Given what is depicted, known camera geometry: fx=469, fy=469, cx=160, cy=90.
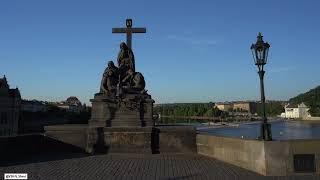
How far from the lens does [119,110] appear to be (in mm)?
19766

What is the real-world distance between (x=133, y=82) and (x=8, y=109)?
234 feet

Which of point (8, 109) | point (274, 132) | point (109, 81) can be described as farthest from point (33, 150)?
point (274, 132)

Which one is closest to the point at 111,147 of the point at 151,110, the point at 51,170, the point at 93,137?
the point at 93,137

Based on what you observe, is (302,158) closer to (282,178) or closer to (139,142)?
(282,178)

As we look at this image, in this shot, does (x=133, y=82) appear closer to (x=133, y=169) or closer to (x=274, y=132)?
(x=133, y=169)

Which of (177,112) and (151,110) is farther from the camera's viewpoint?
(177,112)

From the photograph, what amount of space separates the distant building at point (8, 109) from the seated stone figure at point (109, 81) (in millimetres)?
64622

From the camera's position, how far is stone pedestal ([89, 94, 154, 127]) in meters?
19.6

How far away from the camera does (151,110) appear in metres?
20.0

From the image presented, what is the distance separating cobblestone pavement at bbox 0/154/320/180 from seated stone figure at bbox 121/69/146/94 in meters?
4.20

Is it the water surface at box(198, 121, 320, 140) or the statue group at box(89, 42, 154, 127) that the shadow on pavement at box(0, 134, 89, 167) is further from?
the water surface at box(198, 121, 320, 140)

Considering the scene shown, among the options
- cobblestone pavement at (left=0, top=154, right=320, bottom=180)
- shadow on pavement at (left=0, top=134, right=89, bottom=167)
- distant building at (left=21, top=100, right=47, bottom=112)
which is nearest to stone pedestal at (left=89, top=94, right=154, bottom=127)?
shadow on pavement at (left=0, top=134, right=89, bottom=167)

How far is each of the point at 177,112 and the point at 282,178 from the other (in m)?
165

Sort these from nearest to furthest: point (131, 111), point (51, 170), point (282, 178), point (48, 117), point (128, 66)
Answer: point (282, 178) → point (51, 170) → point (131, 111) → point (128, 66) → point (48, 117)
